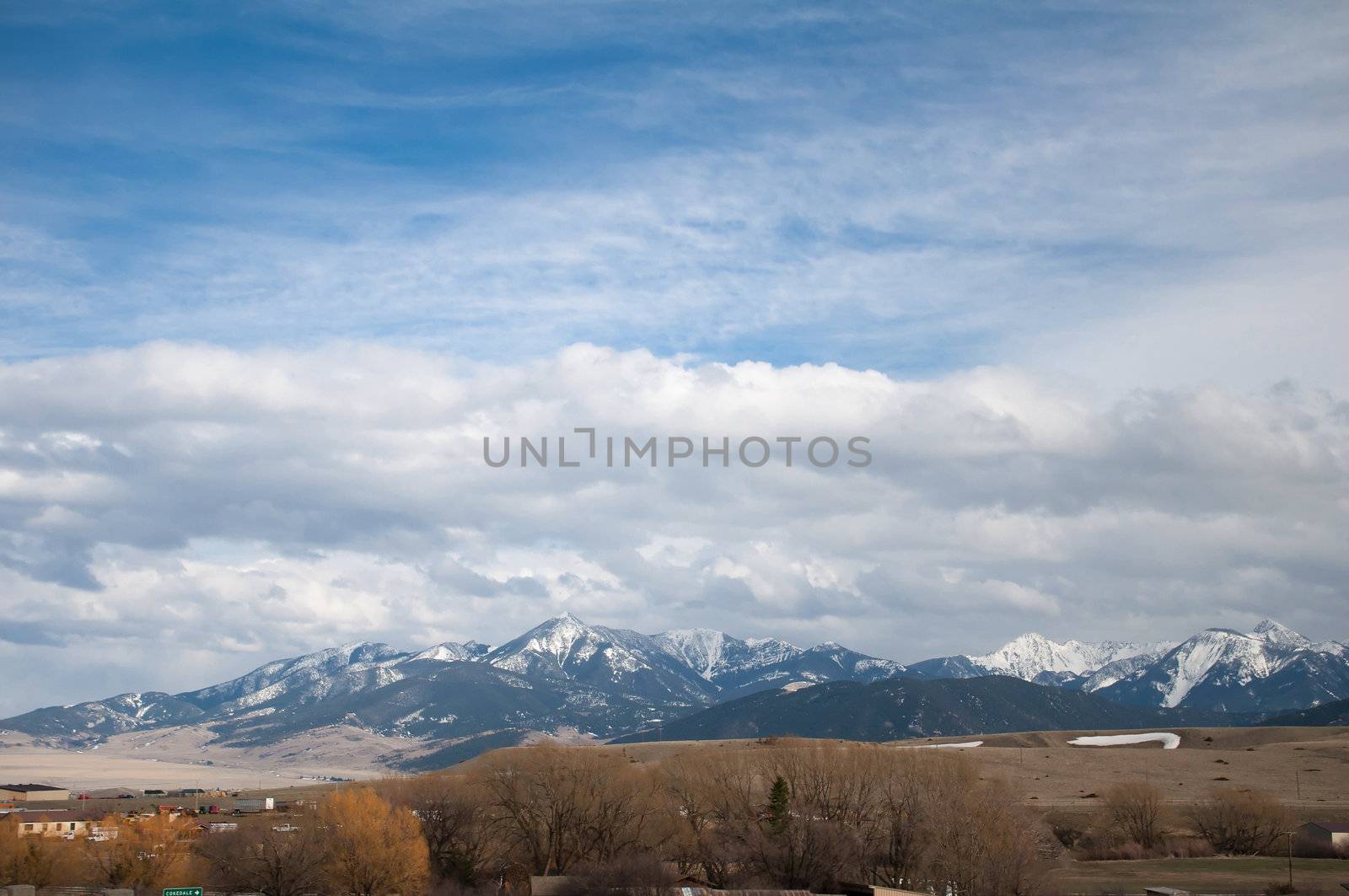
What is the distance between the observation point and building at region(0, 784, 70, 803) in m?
172

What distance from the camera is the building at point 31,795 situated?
6774 inches

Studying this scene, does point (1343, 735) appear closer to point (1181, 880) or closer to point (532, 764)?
point (1181, 880)

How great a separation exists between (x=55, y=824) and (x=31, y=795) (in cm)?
5908

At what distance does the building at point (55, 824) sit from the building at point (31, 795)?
1509 inches

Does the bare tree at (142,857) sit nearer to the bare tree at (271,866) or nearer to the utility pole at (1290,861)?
the bare tree at (271,866)

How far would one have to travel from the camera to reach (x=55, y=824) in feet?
409

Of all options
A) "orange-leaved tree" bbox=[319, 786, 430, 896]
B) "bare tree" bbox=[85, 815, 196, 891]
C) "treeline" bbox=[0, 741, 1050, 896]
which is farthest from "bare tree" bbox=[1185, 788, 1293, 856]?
"bare tree" bbox=[85, 815, 196, 891]

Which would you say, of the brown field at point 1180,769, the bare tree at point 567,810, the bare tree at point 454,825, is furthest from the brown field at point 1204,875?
the bare tree at point 454,825

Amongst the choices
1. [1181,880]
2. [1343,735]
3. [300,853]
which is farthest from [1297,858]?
[1343,735]

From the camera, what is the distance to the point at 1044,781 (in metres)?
148

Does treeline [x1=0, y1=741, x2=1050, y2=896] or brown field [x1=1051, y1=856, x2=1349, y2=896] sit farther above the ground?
treeline [x1=0, y1=741, x2=1050, y2=896]

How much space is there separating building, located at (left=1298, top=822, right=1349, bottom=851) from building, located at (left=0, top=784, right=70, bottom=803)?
146 metres

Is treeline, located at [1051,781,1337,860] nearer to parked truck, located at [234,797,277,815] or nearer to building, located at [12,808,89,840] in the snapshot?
building, located at [12,808,89,840]

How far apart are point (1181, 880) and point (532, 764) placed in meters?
49.4
